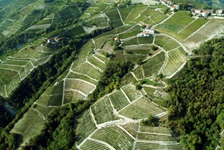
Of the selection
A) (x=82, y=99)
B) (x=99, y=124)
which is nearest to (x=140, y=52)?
(x=82, y=99)

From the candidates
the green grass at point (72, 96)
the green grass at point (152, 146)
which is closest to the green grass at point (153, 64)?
the green grass at point (72, 96)

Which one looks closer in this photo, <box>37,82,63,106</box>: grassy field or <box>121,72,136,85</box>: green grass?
<box>121,72,136,85</box>: green grass

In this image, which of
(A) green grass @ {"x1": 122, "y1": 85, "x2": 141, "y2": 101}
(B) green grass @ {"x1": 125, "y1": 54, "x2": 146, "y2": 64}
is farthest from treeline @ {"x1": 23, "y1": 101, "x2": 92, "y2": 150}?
(B) green grass @ {"x1": 125, "y1": 54, "x2": 146, "y2": 64}

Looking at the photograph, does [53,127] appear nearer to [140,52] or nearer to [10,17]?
[140,52]

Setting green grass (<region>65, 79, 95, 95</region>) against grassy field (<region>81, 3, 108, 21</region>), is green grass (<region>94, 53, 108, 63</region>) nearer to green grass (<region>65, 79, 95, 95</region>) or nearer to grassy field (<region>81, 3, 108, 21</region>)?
green grass (<region>65, 79, 95, 95</region>)

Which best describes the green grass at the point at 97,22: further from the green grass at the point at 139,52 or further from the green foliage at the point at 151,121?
the green foliage at the point at 151,121

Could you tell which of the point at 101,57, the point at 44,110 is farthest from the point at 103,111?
the point at 101,57
